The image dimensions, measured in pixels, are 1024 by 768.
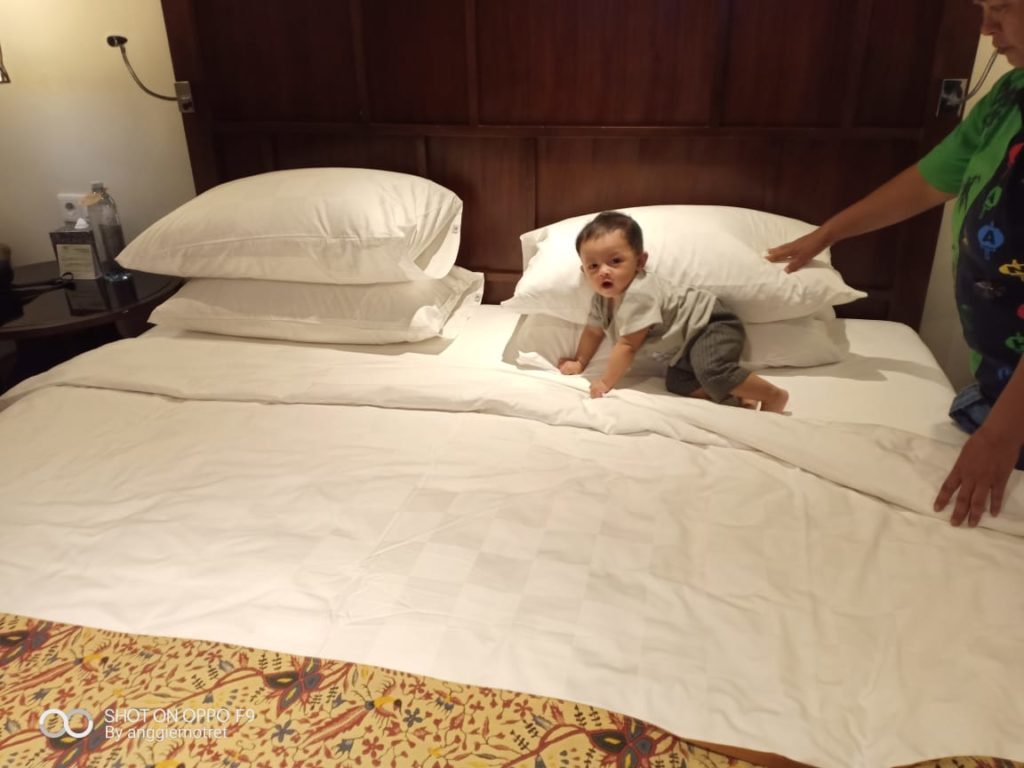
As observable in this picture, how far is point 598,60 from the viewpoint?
187 cm

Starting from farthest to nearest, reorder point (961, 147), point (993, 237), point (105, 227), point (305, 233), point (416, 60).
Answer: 1. point (105, 227)
2. point (416, 60)
3. point (305, 233)
4. point (961, 147)
5. point (993, 237)

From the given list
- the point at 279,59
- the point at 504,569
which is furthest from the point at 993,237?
the point at 279,59

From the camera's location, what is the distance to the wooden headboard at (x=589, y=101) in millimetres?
1758

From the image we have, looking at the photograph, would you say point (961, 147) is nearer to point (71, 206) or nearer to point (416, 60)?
point (416, 60)

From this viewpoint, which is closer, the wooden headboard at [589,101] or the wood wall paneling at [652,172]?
the wooden headboard at [589,101]

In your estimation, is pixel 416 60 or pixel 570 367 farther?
pixel 416 60

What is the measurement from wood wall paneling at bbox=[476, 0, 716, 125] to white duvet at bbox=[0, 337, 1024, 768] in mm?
805

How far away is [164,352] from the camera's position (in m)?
1.74

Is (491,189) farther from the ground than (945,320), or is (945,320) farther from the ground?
(491,189)

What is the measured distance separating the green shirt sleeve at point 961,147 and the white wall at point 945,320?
1.71 feet

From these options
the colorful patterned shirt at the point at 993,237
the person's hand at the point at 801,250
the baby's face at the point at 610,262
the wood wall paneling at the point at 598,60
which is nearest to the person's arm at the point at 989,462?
the colorful patterned shirt at the point at 993,237

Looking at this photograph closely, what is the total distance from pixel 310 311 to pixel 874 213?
128 centimetres

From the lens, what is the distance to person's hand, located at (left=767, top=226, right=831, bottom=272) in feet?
5.32

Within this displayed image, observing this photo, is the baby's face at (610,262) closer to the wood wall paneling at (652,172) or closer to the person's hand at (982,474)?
the wood wall paneling at (652,172)
